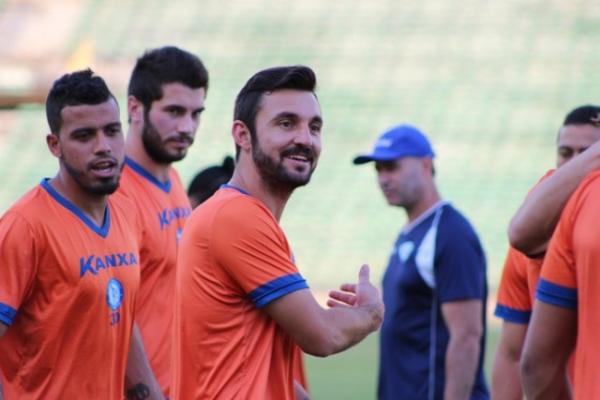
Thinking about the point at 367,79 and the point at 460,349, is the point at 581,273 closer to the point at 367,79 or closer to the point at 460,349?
the point at 460,349

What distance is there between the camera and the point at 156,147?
601 cm

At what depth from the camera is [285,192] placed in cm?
393

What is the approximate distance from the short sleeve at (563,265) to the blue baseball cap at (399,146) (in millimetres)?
3668

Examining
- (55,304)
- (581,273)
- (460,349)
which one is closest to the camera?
(581,273)

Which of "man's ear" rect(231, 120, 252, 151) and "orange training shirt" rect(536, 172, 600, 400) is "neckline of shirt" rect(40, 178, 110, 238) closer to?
"man's ear" rect(231, 120, 252, 151)

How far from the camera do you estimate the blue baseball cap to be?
6.76 metres

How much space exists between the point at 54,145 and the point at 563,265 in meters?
2.32

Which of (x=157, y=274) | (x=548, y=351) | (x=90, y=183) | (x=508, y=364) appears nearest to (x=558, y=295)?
(x=548, y=351)

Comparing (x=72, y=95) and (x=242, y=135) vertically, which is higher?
(x=72, y=95)

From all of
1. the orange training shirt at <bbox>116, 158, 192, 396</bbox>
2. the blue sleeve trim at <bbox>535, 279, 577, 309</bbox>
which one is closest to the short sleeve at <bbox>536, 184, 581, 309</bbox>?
the blue sleeve trim at <bbox>535, 279, 577, 309</bbox>

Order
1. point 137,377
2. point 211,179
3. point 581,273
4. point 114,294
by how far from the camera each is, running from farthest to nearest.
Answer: point 211,179, point 137,377, point 114,294, point 581,273

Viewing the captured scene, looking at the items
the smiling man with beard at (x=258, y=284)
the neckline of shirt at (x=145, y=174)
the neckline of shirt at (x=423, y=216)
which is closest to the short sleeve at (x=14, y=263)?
the smiling man with beard at (x=258, y=284)

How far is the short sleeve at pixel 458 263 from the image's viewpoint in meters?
6.29

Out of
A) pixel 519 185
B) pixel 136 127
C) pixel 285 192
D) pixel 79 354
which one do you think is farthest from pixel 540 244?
pixel 519 185
